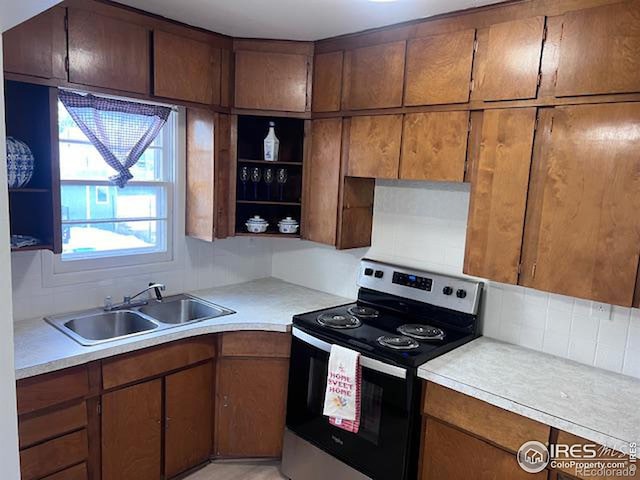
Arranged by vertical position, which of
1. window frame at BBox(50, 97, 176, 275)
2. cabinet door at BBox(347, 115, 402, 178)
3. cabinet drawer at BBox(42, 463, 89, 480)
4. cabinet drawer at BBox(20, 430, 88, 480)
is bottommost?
cabinet drawer at BBox(42, 463, 89, 480)

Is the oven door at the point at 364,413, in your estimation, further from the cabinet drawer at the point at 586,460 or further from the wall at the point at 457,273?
the wall at the point at 457,273

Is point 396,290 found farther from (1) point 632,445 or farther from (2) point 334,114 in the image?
(1) point 632,445

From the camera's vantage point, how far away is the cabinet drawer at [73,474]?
193 cm

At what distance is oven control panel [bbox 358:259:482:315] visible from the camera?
2355 millimetres

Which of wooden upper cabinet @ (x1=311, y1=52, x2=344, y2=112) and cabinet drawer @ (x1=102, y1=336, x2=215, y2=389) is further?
wooden upper cabinet @ (x1=311, y1=52, x2=344, y2=112)

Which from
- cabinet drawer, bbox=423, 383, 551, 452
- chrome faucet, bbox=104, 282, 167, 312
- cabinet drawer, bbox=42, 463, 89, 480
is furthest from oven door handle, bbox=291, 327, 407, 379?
cabinet drawer, bbox=42, 463, 89, 480

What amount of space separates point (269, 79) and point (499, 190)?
146cm

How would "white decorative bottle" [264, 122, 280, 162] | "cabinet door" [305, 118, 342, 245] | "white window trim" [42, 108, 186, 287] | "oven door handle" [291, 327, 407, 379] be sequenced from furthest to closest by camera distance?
"white decorative bottle" [264, 122, 280, 162], "cabinet door" [305, 118, 342, 245], "white window trim" [42, 108, 186, 287], "oven door handle" [291, 327, 407, 379]

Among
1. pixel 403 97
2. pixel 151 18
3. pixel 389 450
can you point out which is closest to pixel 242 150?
pixel 151 18

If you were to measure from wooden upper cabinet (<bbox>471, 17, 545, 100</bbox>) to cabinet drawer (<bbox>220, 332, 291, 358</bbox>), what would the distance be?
5.06 feet

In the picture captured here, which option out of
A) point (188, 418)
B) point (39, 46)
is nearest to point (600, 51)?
point (39, 46)

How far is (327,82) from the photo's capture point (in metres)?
2.64

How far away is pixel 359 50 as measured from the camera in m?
2.48

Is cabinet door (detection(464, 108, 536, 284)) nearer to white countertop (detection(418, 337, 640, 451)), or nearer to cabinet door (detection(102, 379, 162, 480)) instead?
white countertop (detection(418, 337, 640, 451))
